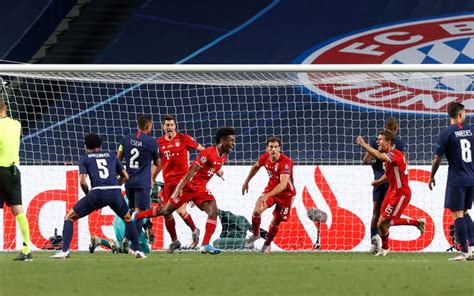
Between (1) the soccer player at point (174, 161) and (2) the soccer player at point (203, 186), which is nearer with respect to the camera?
(2) the soccer player at point (203, 186)

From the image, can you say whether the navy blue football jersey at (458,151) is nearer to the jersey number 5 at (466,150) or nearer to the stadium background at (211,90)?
the jersey number 5 at (466,150)

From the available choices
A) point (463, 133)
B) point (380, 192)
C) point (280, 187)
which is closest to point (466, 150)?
point (463, 133)

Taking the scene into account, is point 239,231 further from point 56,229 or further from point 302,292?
point 302,292

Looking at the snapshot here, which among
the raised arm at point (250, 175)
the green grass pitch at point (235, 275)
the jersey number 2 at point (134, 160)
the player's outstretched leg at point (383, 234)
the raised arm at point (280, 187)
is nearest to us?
the green grass pitch at point (235, 275)

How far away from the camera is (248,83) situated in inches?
627

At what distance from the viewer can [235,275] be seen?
32.7 ft

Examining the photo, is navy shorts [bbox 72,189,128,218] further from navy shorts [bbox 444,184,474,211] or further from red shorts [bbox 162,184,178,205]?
navy shorts [bbox 444,184,474,211]

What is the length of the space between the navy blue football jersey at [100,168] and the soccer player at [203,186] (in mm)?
1304

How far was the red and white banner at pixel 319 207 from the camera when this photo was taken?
14.9 m

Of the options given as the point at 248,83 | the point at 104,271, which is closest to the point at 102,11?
the point at 248,83

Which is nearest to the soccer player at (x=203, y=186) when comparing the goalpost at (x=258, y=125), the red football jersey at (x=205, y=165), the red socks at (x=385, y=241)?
the red football jersey at (x=205, y=165)

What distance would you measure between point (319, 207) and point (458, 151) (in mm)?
3293

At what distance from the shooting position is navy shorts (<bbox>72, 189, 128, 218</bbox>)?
11836mm

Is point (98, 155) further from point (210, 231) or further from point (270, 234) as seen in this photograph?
point (270, 234)
